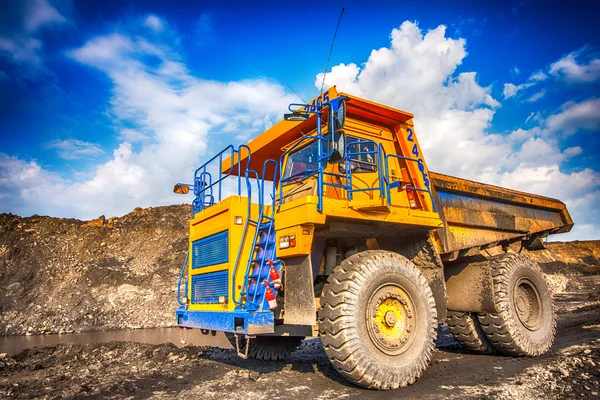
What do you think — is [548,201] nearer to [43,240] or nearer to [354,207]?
[354,207]

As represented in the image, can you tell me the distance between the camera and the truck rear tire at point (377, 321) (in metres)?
4.48

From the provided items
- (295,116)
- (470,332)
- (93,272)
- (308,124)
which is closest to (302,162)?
(308,124)

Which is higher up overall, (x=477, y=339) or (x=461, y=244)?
(x=461, y=244)

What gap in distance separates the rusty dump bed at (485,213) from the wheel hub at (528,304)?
787mm

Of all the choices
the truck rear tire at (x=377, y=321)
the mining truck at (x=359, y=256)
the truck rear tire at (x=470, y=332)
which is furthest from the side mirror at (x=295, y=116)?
the truck rear tire at (x=470, y=332)

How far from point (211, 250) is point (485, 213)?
16.3 ft

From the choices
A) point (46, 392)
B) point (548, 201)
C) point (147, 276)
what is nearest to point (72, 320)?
point (147, 276)

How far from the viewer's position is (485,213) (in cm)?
782

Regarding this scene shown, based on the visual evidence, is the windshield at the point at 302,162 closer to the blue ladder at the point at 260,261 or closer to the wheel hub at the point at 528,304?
the blue ladder at the point at 260,261

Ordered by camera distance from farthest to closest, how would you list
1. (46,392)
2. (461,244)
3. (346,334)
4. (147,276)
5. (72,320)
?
(147,276) → (72,320) → (461,244) → (46,392) → (346,334)

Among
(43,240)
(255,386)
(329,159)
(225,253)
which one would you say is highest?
(43,240)

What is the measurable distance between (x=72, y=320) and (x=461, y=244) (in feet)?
55.9

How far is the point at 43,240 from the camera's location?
2366 centimetres

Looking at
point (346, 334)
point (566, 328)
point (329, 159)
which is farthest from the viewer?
point (566, 328)
